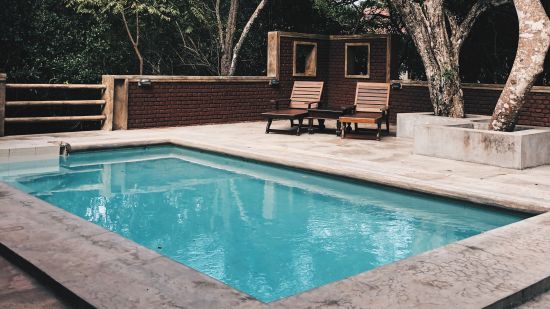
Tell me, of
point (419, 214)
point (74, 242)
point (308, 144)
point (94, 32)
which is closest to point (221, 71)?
point (94, 32)

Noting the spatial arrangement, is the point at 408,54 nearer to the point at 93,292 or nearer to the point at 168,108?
the point at 168,108

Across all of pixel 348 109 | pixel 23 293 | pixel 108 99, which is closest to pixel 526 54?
pixel 348 109

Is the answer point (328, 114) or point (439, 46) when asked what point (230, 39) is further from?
point (439, 46)

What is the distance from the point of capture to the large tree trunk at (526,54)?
754 centimetres

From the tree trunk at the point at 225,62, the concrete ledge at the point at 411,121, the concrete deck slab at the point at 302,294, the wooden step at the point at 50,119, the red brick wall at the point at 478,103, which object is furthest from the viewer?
the tree trunk at the point at 225,62

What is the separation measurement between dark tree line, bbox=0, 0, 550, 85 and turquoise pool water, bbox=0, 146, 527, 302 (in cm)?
404

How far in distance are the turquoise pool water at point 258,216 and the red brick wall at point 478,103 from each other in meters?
5.13

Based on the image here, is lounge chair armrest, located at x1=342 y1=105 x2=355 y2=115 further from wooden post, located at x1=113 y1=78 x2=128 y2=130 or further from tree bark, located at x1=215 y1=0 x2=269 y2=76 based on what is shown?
tree bark, located at x1=215 y1=0 x2=269 y2=76

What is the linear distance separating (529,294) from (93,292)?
227 cm

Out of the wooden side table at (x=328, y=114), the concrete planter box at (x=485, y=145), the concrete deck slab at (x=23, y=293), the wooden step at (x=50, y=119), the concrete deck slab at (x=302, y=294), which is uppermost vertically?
the wooden side table at (x=328, y=114)

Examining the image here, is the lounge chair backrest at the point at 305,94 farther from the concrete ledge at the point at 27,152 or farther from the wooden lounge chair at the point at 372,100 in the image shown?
the concrete ledge at the point at 27,152

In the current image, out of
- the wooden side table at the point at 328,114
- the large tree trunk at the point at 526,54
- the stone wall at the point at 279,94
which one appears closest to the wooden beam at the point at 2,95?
the stone wall at the point at 279,94

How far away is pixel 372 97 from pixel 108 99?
480 cm

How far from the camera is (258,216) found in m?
5.91
